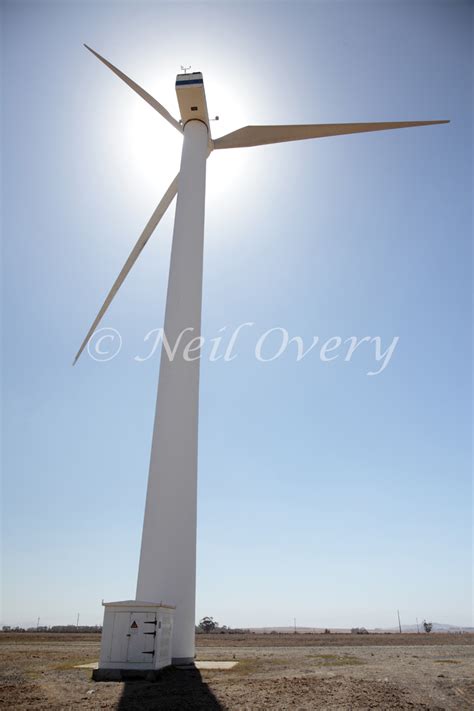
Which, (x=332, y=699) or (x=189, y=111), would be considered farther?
(x=189, y=111)

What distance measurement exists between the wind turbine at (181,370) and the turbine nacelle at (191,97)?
0.17ft

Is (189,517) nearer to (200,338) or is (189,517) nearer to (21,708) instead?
(200,338)

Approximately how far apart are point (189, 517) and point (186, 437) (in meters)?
3.41

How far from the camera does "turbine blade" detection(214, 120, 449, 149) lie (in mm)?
28578

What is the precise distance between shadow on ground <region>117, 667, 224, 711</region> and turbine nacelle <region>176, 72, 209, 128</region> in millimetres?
29040

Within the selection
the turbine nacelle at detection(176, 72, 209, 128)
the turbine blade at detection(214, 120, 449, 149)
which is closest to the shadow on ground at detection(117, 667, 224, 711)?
the turbine blade at detection(214, 120, 449, 149)

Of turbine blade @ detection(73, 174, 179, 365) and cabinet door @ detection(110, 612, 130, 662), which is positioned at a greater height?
turbine blade @ detection(73, 174, 179, 365)

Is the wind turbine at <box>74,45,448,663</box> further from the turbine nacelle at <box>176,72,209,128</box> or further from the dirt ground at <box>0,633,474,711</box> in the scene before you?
the dirt ground at <box>0,633,474,711</box>

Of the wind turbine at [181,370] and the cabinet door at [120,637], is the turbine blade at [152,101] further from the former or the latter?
the cabinet door at [120,637]

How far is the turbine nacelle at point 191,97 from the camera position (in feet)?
98.9

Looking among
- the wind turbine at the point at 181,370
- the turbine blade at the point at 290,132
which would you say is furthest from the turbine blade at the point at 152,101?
the turbine blade at the point at 290,132

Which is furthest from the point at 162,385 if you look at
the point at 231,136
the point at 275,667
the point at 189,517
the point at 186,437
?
the point at 231,136

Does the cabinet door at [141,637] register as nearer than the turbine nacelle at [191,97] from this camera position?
Yes

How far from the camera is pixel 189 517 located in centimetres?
2178
